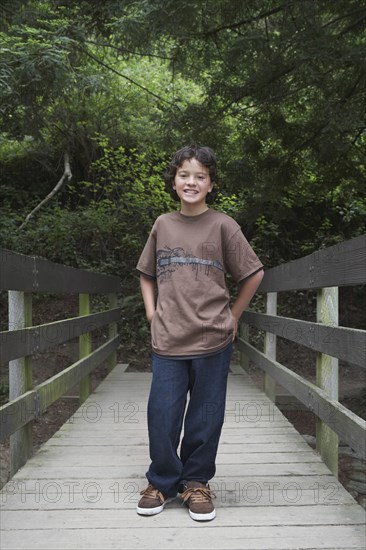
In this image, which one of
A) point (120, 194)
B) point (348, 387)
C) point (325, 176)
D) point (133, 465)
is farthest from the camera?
point (120, 194)

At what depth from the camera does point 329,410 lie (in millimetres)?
2865

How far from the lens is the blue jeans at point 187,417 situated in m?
2.55

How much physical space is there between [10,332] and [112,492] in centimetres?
87

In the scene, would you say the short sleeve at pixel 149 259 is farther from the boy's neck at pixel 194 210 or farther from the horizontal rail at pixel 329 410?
the horizontal rail at pixel 329 410

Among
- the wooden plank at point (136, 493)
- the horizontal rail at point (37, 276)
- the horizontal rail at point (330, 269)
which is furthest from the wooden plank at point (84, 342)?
the wooden plank at point (136, 493)

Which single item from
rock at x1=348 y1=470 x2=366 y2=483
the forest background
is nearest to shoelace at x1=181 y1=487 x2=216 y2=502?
rock at x1=348 y1=470 x2=366 y2=483

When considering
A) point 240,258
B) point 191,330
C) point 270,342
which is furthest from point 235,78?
point 191,330

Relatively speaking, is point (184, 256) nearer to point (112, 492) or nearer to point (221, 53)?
point (112, 492)

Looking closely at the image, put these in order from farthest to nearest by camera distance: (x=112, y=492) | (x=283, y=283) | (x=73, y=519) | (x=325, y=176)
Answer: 1. (x=325, y=176)
2. (x=283, y=283)
3. (x=112, y=492)
4. (x=73, y=519)

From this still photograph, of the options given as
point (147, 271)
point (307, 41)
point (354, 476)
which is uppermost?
point (307, 41)

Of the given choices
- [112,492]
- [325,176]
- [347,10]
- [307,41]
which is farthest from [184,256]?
[325,176]

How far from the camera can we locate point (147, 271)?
108 inches

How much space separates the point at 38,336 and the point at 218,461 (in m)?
1.20

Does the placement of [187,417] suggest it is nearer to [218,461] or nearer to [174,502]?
[174,502]
